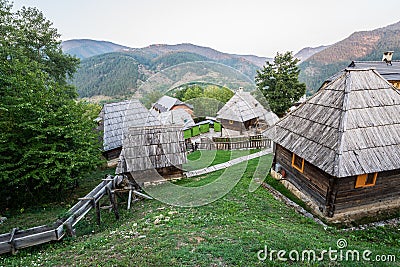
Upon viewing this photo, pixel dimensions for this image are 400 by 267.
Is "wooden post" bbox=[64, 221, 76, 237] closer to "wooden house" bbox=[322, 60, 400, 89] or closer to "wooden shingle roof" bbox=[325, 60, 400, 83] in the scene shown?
"wooden house" bbox=[322, 60, 400, 89]

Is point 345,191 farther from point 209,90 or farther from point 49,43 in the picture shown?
point 49,43

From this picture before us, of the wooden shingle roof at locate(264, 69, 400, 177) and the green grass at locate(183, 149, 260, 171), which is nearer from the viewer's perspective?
the wooden shingle roof at locate(264, 69, 400, 177)

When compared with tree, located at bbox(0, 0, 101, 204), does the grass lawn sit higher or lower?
lower

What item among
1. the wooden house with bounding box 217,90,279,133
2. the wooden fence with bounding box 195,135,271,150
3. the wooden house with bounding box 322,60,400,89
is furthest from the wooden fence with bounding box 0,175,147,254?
the wooden house with bounding box 322,60,400,89

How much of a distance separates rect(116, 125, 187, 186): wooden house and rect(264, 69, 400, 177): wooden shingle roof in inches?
233

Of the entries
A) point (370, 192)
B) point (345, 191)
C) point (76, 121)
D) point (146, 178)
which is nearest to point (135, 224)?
point (146, 178)

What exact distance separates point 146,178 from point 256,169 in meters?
6.86

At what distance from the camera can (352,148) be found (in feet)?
24.2

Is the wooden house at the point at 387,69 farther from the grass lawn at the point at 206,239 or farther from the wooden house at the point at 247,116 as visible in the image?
the grass lawn at the point at 206,239

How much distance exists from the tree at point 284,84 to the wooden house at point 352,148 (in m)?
16.9

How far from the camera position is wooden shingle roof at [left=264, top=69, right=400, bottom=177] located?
7.27 m

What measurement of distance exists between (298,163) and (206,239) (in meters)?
6.13

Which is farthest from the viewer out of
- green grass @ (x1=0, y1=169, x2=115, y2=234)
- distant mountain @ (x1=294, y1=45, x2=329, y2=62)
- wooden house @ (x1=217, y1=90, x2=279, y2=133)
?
distant mountain @ (x1=294, y1=45, x2=329, y2=62)

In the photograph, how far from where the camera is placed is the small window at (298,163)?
9.37 m
